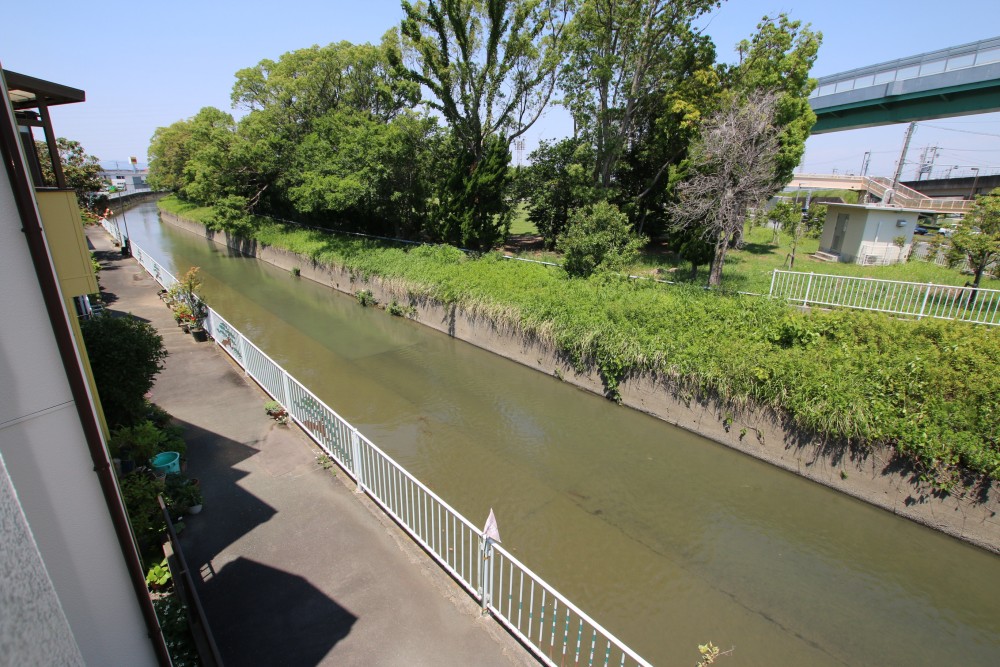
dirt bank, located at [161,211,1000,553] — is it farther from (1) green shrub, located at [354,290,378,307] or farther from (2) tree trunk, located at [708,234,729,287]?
(1) green shrub, located at [354,290,378,307]

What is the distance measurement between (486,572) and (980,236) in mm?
13175

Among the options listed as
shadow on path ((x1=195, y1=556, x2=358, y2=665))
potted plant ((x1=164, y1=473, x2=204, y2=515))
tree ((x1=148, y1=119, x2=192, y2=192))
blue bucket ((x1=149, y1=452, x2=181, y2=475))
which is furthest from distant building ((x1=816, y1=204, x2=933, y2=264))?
tree ((x1=148, y1=119, x2=192, y2=192))

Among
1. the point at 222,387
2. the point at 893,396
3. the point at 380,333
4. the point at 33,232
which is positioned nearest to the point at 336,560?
the point at 33,232

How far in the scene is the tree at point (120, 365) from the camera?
6.77 m

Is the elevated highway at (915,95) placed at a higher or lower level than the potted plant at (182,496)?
higher

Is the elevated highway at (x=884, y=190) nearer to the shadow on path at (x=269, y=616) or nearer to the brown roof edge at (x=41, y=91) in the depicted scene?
the shadow on path at (x=269, y=616)

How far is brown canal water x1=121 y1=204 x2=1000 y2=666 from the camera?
5.17 metres

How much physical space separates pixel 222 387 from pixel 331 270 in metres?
12.1

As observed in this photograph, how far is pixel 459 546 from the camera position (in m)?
6.08

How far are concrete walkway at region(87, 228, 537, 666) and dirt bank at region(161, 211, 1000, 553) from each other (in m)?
6.01

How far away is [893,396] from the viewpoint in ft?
23.0

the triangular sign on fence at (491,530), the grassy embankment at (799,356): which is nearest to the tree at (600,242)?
the grassy embankment at (799,356)

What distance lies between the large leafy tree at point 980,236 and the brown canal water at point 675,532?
758 centimetres

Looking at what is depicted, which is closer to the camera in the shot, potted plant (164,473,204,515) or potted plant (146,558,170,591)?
potted plant (146,558,170,591)
